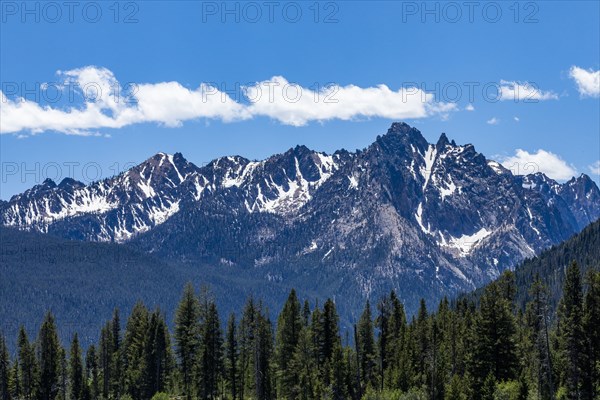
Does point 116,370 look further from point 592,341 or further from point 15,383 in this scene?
point 592,341

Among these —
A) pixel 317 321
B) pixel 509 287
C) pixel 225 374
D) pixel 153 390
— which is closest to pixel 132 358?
pixel 153 390

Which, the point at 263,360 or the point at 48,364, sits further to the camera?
the point at 48,364

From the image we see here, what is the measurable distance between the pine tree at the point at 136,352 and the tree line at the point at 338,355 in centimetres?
19

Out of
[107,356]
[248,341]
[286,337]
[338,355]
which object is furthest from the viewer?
[107,356]

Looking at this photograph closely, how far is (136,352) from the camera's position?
416 ft

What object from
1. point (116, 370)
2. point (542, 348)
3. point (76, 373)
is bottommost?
point (76, 373)

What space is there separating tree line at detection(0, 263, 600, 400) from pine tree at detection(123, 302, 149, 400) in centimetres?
19

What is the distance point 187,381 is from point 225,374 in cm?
806

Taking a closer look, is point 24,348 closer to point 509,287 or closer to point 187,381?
point 187,381

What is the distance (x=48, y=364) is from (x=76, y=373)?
855cm

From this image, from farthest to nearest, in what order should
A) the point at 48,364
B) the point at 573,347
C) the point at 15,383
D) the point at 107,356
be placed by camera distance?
the point at 15,383, the point at 107,356, the point at 48,364, the point at 573,347

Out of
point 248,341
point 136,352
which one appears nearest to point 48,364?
point 136,352

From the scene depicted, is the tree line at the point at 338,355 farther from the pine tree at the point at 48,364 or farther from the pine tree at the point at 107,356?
the pine tree at the point at 107,356

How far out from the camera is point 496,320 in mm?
92375
